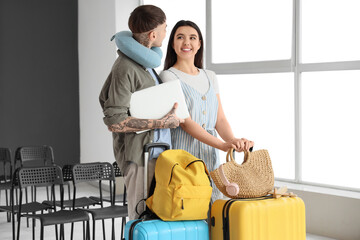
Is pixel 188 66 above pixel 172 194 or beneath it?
above

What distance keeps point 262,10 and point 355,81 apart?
1.48 m

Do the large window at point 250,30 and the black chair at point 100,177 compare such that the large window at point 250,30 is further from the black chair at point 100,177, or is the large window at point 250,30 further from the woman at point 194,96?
the woman at point 194,96

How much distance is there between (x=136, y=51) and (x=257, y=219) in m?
1.00

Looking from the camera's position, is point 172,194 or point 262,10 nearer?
point 172,194

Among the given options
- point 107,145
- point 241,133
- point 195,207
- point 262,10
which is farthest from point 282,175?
point 195,207

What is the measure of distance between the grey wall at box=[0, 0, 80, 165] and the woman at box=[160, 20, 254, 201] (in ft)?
19.9

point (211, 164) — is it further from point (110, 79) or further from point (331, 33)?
point (331, 33)

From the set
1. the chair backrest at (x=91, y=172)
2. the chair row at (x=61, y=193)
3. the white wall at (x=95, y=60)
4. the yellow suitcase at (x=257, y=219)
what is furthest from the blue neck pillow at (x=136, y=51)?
the white wall at (x=95, y=60)

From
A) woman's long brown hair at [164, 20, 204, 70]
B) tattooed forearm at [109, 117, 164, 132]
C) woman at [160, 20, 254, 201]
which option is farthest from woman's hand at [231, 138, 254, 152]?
woman's long brown hair at [164, 20, 204, 70]

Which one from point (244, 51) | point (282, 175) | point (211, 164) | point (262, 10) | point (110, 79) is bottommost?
point (282, 175)

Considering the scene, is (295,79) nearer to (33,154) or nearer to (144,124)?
(33,154)

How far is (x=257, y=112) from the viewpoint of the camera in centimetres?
629

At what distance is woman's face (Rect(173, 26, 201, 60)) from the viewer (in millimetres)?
2803

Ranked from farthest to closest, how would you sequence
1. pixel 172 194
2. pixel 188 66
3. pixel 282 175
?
pixel 282 175
pixel 188 66
pixel 172 194
